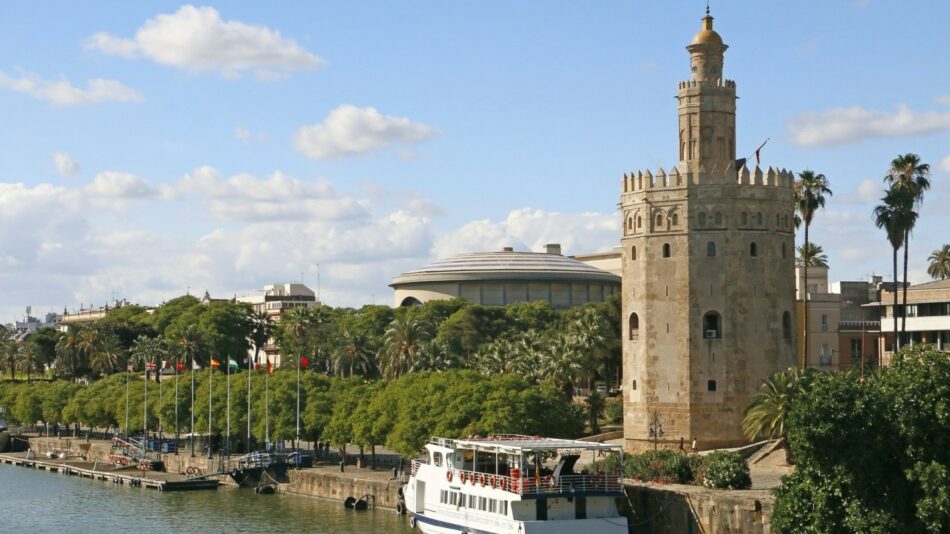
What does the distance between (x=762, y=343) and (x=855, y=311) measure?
151 feet

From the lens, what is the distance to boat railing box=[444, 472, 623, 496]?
55562 millimetres

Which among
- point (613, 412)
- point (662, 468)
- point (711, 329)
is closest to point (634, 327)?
point (711, 329)

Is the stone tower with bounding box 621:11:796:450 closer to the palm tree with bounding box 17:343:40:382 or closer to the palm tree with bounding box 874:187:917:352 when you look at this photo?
the palm tree with bounding box 874:187:917:352

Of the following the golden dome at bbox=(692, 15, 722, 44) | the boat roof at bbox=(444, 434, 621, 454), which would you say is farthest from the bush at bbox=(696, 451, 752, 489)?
the golden dome at bbox=(692, 15, 722, 44)

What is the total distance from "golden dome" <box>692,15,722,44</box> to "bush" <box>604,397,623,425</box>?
86.9ft

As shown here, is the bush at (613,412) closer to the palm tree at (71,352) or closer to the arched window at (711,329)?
the arched window at (711,329)

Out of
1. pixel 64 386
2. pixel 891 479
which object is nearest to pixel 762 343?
pixel 891 479

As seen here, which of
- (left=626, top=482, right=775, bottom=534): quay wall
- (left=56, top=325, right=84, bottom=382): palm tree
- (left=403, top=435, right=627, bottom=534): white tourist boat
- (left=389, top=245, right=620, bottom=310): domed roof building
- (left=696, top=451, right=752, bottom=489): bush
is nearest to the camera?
(left=626, top=482, right=775, bottom=534): quay wall

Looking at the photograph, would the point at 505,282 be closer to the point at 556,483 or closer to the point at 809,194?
the point at 809,194

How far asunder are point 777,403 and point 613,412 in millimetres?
27224

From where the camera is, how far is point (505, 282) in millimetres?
164875

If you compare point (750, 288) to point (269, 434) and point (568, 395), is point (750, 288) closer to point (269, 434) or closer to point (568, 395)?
point (568, 395)

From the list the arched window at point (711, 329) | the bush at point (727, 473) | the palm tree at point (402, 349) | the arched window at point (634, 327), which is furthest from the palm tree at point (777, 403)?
the palm tree at point (402, 349)

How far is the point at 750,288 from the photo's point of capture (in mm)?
72250
